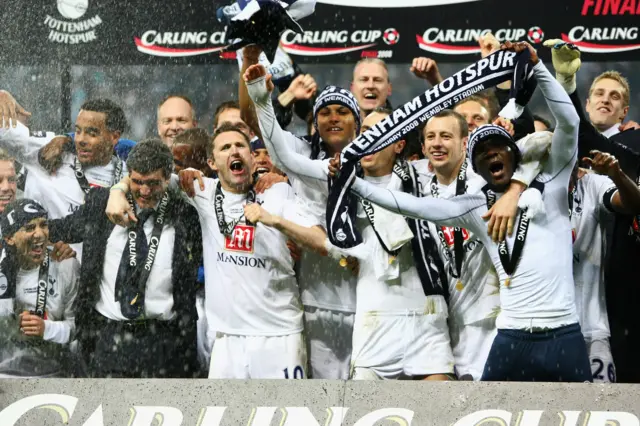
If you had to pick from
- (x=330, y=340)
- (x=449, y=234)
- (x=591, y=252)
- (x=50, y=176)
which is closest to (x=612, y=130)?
(x=591, y=252)

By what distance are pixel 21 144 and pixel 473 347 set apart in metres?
2.88

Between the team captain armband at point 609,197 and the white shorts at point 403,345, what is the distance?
3.39ft

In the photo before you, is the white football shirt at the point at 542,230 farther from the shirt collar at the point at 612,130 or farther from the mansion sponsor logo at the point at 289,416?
the shirt collar at the point at 612,130

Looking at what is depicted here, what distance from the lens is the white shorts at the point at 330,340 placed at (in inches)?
267

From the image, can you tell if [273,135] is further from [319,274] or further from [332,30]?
[332,30]

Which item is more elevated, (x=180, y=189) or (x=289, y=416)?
(x=180, y=189)

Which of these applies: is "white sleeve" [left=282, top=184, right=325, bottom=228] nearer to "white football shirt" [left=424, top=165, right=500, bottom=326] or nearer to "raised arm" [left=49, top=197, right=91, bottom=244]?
"white football shirt" [left=424, top=165, right=500, bottom=326]

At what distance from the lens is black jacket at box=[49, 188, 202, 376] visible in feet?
22.5

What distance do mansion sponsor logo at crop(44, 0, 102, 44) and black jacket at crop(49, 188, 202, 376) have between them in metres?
1.62

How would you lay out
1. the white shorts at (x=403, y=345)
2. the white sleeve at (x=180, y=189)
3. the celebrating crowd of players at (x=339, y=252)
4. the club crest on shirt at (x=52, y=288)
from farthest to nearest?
the club crest on shirt at (x=52, y=288) < the white sleeve at (x=180, y=189) < the white shorts at (x=403, y=345) < the celebrating crowd of players at (x=339, y=252)

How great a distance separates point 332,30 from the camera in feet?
26.4

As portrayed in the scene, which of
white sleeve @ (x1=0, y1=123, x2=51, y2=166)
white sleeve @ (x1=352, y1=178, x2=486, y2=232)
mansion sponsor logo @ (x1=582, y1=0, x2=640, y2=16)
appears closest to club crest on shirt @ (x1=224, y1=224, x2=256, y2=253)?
white sleeve @ (x1=352, y1=178, x2=486, y2=232)

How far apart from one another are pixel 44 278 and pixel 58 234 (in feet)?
0.86

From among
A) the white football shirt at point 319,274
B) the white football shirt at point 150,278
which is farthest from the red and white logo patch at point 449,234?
Answer: the white football shirt at point 150,278
